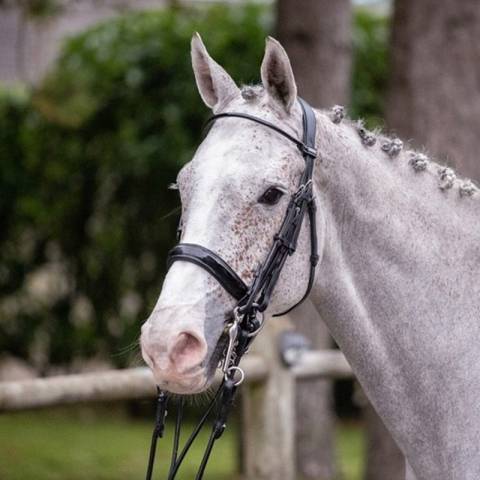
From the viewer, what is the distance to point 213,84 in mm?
3195

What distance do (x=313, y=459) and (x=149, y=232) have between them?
116 inches

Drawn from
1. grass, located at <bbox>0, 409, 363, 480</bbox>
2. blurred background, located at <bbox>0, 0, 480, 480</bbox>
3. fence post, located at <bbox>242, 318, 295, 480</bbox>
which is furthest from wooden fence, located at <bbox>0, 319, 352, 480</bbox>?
blurred background, located at <bbox>0, 0, 480, 480</bbox>

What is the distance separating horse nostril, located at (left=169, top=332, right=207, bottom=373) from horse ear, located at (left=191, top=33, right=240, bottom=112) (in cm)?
71

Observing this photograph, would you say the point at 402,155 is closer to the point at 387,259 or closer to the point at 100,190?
the point at 387,259

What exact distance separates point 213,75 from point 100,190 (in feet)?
22.0

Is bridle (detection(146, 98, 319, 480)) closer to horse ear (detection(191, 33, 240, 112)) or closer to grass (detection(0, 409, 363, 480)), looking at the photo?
horse ear (detection(191, 33, 240, 112))

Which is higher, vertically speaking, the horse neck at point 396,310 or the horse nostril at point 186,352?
the horse neck at point 396,310

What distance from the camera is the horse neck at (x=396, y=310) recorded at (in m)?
3.13

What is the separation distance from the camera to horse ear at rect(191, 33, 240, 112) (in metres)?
3.16

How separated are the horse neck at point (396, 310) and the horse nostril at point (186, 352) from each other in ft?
1.66

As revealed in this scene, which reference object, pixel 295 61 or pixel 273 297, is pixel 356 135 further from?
pixel 295 61

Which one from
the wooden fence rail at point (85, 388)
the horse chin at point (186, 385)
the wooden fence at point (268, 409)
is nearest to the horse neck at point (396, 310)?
the horse chin at point (186, 385)

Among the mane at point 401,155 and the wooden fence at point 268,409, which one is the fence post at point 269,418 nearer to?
the wooden fence at point 268,409

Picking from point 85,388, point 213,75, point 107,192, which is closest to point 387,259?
point 213,75
